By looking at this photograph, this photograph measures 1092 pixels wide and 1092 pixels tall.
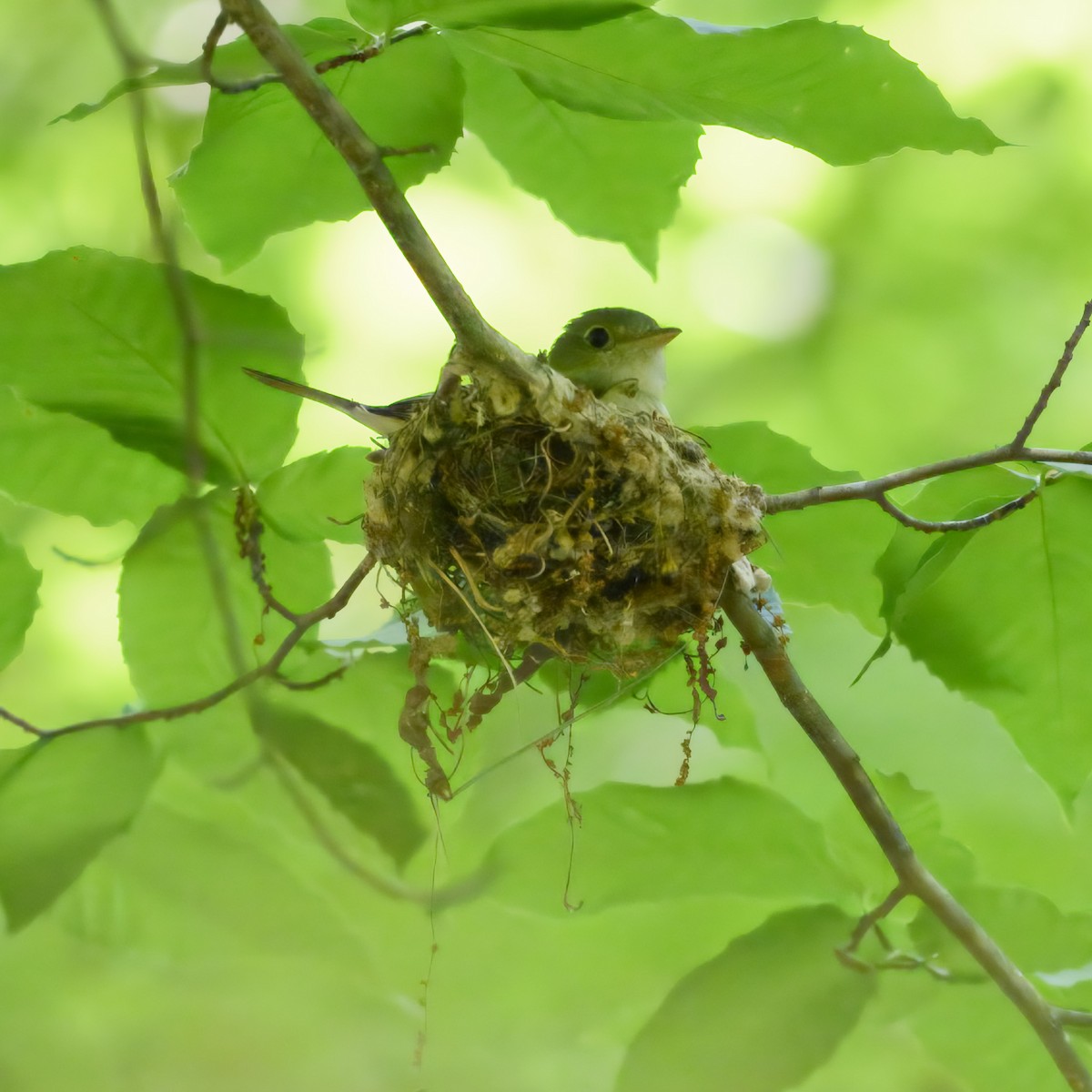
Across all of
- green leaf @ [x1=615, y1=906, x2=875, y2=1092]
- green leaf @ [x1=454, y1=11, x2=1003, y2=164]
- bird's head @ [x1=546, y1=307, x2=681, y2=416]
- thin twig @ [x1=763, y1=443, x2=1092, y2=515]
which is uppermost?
bird's head @ [x1=546, y1=307, x2=681, y2=416]

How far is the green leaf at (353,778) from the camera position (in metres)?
2.71

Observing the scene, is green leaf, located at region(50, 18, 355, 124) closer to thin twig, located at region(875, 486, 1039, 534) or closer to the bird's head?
thin twig, located at region(875, 486, 1039, 534)

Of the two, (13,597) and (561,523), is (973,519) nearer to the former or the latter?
(561,523)

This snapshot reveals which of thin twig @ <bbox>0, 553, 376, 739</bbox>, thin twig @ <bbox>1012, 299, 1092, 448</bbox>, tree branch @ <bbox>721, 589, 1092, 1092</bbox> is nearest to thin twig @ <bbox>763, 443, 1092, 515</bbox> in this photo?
thin twig @ <bbox>1012, 299, 1092, 448</bbox>

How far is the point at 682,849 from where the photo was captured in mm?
2416

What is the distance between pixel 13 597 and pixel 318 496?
0.65m

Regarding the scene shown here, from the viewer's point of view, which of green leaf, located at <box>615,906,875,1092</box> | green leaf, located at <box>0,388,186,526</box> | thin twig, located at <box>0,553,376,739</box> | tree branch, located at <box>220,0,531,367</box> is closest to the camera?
tree branch, located at <box>220,0,531,367</box>

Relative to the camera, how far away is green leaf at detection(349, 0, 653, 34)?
71.5 inches

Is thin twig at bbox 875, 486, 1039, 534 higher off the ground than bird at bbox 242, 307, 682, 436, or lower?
lower

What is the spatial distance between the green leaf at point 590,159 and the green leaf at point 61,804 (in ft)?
4.87

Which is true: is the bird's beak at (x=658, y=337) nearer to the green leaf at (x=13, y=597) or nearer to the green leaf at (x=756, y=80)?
the green leaf at (x=756, y=80)

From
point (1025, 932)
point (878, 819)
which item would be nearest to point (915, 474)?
point (878, 819)

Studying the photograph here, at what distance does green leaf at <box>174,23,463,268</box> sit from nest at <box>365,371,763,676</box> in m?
0.45

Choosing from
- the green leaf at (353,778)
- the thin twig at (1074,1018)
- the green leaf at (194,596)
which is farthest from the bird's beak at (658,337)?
the thin twig at (1074,1018)
